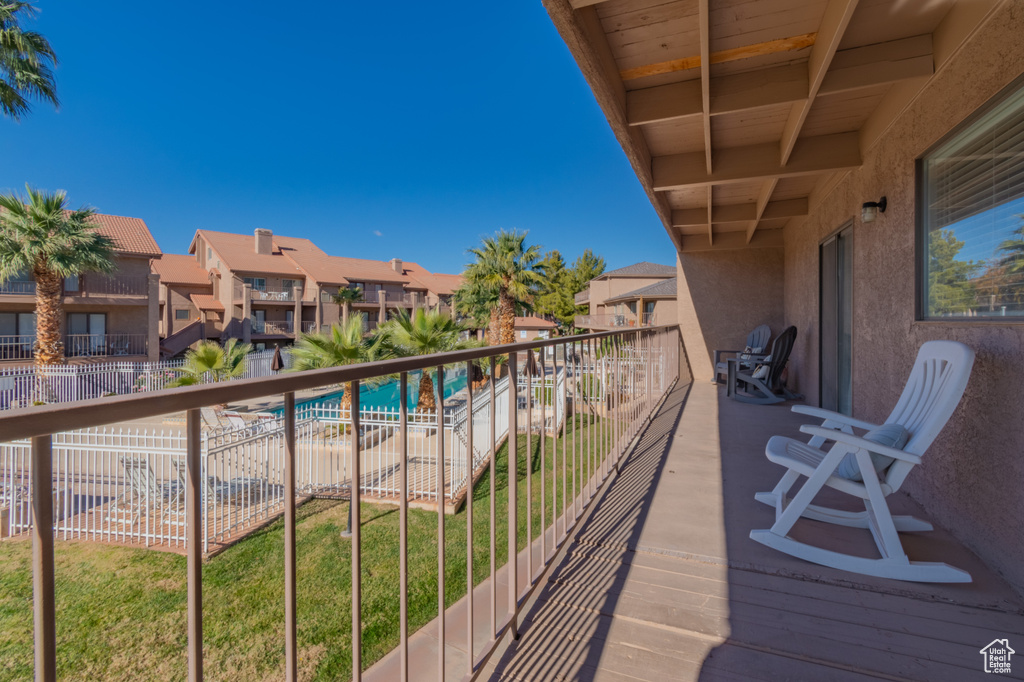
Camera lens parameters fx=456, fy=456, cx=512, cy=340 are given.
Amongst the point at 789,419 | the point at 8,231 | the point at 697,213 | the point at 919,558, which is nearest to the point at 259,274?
the point at 8,231

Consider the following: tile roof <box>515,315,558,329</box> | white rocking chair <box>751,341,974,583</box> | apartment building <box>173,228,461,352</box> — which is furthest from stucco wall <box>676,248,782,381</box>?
tile roof <box>515,315,558,329</box>

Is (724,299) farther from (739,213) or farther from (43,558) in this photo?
(43,558)

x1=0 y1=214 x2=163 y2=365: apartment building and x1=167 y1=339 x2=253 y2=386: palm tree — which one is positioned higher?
x1=0 y1=214 x2=163 y2=365: apartment building

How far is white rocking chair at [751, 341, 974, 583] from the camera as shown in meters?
1.94

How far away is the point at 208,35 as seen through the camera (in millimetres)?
28312

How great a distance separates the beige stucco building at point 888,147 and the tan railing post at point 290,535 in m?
1.92

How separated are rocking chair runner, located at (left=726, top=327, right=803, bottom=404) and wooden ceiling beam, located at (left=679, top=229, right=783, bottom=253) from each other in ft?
7.03

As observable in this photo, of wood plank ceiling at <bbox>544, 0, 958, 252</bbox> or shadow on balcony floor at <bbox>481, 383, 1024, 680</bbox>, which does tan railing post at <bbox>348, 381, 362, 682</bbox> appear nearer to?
shadow on balcony floor at <bbox>481, 383, 1024, 680</bbox>

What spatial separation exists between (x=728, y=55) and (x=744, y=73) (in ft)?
1.11

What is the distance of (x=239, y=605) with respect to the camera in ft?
14.7

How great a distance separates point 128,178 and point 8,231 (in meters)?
41.9

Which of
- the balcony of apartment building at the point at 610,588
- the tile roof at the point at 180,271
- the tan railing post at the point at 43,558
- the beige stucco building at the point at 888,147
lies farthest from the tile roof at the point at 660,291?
the tan railing post at the point at 43,558

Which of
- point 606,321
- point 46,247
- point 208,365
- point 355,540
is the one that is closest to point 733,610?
point 355,540

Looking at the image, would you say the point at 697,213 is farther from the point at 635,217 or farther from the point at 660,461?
the point at 635,217
